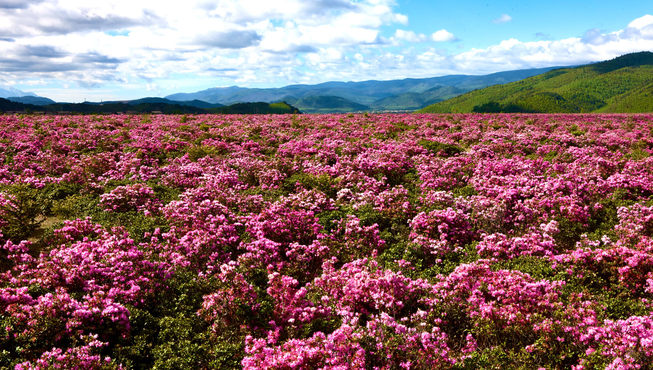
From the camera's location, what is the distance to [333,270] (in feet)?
28.7

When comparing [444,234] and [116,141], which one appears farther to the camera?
[116,141]

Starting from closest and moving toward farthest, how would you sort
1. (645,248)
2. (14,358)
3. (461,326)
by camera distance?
1. (14,358)
2. (461,326)
3. (645,248)

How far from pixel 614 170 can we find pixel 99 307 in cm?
2008

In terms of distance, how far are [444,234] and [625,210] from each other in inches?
229

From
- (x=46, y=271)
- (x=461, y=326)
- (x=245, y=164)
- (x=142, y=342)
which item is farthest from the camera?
(x=245, y=164)

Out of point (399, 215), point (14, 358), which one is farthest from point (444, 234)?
point (14, 358)

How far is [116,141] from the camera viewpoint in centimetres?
2431

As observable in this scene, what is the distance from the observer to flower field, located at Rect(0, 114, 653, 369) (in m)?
5.90

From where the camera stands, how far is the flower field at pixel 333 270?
5.90 meters

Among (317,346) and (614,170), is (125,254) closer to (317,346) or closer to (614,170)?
(317,346)

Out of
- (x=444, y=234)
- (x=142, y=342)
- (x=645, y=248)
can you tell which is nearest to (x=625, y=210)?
(x=645, y=248)

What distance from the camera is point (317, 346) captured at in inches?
226

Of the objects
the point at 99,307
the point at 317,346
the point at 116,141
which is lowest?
the point at 317,346

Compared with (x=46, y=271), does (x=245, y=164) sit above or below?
above
